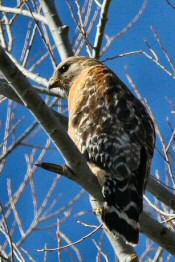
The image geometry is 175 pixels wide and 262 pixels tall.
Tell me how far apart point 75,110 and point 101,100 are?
247mm

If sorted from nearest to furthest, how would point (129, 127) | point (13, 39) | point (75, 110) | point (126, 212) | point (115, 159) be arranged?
point (126, 212), point (115, 159), point (129, 127), point (75, 110), point (13, 39)

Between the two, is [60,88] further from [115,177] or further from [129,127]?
[115,177]

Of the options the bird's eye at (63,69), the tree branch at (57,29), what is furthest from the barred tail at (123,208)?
the bird's eye at (63,69)

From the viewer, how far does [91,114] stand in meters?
4.72

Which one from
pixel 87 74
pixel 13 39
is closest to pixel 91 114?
pixel 87 74

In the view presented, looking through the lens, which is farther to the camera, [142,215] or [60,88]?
[60,88]

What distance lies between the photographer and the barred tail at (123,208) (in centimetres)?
388

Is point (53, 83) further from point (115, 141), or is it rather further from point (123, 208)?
point (123, 208)

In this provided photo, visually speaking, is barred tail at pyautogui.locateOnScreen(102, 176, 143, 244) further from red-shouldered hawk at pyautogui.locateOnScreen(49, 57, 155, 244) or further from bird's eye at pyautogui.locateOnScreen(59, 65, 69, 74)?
bird's eye at pyautogui.locateOnScreen(59, 65, 69, 74)

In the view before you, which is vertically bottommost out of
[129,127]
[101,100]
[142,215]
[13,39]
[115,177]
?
[142,215]

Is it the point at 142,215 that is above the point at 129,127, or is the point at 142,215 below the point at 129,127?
below

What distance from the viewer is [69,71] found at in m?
6.15

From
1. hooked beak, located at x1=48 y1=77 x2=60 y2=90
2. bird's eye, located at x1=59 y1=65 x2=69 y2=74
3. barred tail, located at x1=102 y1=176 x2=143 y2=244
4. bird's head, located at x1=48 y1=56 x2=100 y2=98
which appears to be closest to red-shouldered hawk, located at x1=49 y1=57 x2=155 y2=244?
Answer: barred tail, located at x1=102 y1=176 x2=143 y2=244

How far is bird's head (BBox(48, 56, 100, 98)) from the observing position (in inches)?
233
